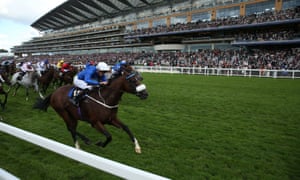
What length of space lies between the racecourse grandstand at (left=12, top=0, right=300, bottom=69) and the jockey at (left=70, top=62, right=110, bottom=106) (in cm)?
1979

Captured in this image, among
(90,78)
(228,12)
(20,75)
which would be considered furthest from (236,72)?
(228,12)

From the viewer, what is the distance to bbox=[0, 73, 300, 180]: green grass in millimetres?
3170

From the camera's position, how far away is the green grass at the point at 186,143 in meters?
3.17

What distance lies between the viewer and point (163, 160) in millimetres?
3480

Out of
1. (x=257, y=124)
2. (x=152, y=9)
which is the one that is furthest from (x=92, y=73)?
(x=152, y=9)

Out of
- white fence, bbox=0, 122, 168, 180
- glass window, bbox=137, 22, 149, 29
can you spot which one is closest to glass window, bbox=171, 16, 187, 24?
glass window, bbox=137, 22, 149, 29

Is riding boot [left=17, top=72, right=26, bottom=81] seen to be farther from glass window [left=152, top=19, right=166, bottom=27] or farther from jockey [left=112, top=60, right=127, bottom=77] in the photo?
glass window [left=152, top=19, right=166, bottom=27]

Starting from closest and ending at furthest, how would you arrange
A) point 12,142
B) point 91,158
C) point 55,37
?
point 91,158, point 12,142, point 55,37

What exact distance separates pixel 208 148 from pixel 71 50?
72.0m

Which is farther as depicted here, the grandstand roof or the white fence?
the grandstand roof

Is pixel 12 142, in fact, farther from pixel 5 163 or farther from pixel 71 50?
pixel 71 50

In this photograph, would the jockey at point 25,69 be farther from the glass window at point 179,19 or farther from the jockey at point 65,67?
the glass window at point 179,19

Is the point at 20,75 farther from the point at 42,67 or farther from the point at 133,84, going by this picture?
the point at 133,84

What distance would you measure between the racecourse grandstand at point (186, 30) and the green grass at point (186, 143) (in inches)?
653
